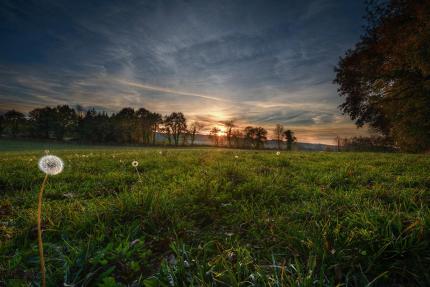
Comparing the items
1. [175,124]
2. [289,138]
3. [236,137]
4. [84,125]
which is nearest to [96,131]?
[84,125]

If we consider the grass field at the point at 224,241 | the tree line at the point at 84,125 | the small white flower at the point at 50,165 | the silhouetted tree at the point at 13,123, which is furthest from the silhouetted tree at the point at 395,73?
the silhouetted tree at the point at 13,123

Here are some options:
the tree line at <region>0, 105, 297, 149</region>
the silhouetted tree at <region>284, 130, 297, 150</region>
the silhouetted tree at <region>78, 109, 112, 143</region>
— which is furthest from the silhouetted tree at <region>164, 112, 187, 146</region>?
the silhouetted tree at <region>284, 130, 297, 150</region>

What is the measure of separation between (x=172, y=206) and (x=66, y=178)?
14.6ft

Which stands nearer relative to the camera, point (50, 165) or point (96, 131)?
point (50, 165)

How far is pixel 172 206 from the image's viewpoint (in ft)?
10.3

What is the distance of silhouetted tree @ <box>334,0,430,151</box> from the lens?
433 inches

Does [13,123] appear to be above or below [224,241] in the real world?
above

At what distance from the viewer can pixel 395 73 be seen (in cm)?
1438

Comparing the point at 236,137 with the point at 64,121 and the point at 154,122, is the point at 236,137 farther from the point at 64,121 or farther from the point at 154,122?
the point at 64,121

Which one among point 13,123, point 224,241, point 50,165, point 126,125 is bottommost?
point 224,241

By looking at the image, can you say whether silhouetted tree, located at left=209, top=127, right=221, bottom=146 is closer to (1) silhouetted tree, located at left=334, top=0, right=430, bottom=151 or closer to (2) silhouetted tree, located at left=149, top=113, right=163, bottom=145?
(2) silhouetted tree, located at left=149, top=113, right=163, bottom=145

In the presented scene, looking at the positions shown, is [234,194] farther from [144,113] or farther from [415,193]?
[144,113]

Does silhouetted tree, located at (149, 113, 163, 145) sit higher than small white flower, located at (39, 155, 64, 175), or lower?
higher

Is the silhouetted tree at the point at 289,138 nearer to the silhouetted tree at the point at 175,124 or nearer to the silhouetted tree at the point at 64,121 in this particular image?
the silhouetted tree at the point at 175,124
